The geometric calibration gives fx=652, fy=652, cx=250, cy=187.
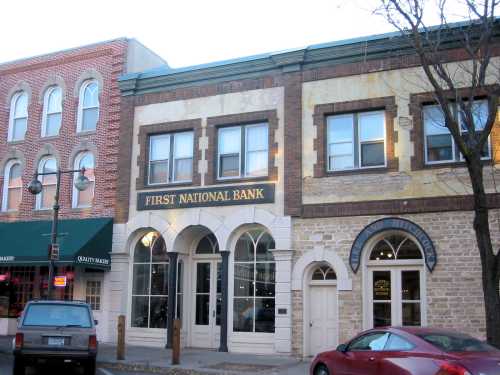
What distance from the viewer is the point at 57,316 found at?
13.7 m

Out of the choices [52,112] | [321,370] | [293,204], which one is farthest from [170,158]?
[321,370]

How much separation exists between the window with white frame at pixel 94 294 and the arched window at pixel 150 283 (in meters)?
1.38

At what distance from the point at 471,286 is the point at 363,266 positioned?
271cm

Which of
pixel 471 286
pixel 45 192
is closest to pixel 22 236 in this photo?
pixel 45 192

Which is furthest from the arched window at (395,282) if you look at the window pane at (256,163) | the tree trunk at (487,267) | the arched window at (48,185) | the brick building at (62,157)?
the arched window at (48,185)

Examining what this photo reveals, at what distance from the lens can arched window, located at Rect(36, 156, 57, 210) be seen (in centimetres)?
2248

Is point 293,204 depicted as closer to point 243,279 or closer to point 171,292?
point 243,279

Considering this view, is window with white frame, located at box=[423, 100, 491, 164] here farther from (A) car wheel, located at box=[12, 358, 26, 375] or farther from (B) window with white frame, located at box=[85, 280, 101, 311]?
(B) window with white frame, located at box=[85, 280, 101, 311]

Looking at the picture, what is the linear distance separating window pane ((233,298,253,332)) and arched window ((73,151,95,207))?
249 inches

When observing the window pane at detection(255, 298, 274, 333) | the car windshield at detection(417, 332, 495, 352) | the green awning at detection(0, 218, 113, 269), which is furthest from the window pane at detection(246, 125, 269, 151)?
the car windshield at detection(417, 332, 495, 352)

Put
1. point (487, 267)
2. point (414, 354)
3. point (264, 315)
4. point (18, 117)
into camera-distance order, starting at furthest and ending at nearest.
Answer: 1. point (18, 117)
2. point (264, 315)
3. point (487, 267)
4. point (414, 354)

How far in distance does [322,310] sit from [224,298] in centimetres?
294

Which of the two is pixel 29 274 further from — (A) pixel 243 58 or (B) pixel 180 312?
(A) pixel 243 58

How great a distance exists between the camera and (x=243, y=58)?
63.8 feet
